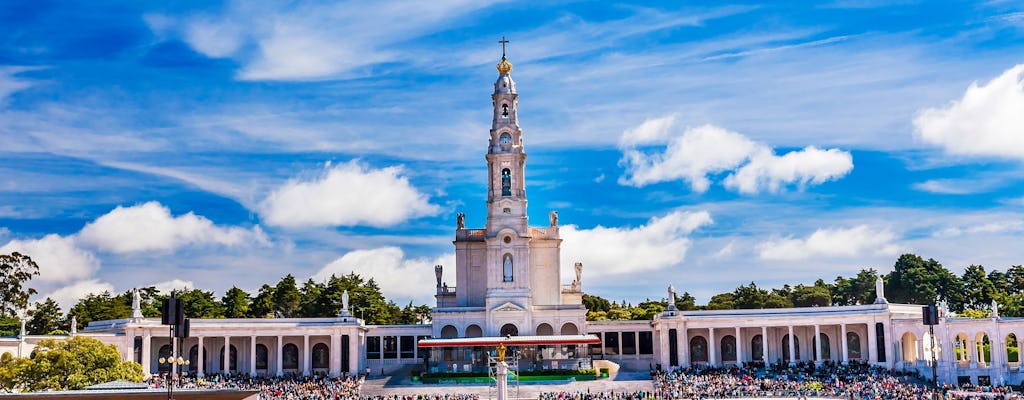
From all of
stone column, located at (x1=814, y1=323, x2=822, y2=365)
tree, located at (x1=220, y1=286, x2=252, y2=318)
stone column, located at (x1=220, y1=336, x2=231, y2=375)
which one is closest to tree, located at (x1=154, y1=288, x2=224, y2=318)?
tree, located at (x1=220, y1=286, x2=252, y2=318)

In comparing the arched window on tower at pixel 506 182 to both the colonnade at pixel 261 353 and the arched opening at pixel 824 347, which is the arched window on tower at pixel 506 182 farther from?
the arched opening at pixel 824 347

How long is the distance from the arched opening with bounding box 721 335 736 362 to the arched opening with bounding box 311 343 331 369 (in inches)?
1174

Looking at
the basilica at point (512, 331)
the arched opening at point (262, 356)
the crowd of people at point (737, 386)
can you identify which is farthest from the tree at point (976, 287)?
the arched opening at point (262, 356)

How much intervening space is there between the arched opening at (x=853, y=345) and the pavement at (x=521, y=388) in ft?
54.5

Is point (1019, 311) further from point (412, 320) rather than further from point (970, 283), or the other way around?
point (412, 320)

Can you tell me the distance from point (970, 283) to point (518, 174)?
4110 cm

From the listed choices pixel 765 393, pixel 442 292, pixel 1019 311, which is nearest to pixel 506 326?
pixel 442 292

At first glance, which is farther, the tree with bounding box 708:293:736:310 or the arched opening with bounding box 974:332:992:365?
the tree with bounding box 708:293:736:310

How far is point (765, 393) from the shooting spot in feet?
233

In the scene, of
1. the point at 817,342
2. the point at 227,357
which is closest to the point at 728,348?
the point at 817,342

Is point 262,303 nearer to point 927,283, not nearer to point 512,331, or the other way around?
point 512,331

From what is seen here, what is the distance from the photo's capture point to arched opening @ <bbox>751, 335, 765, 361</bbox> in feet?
292

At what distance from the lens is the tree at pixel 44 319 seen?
316 ft

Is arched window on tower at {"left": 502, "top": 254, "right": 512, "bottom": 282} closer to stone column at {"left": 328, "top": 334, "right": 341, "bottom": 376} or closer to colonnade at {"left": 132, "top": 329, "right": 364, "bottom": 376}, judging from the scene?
colonnade at {"left": 132, "top": 329, "right": 364, "bottom": 376}
